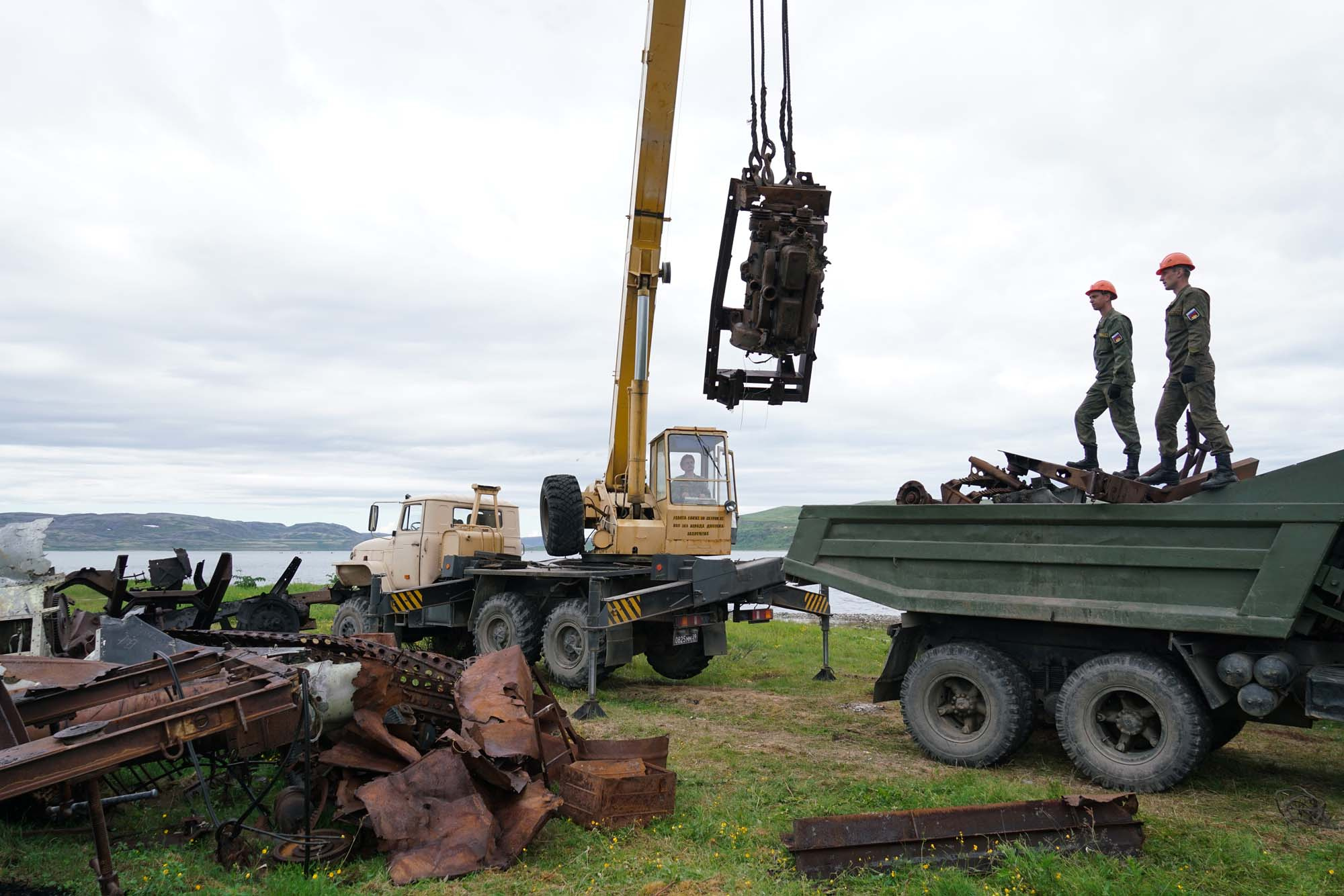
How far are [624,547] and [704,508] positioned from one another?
1146mm

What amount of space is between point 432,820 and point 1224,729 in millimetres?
5741

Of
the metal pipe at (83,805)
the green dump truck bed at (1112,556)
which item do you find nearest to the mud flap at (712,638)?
the green dump truck bed at (1112,556)

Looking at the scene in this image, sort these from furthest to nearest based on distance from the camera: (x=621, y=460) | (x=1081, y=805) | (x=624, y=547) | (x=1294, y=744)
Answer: (x=621, y=460) → (x=624, y=547) → (x=1294, y=744) → (x=1081, y=805)

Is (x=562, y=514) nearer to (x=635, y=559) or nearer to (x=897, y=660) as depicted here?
(x=635, y=559)

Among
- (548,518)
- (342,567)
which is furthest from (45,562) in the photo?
(342,567)

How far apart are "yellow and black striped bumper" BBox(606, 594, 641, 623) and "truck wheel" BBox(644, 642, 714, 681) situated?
1.52 m

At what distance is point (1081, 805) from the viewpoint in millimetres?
5047

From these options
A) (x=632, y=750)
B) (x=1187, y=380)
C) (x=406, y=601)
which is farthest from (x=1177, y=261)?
(x=406, y=601)

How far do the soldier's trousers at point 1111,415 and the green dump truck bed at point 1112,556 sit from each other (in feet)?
3.90

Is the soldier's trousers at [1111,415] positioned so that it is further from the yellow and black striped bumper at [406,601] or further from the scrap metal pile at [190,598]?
the scrap metal pile at [190,598]

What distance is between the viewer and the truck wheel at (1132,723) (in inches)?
239

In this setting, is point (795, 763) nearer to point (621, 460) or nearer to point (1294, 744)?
point (1294, 744)

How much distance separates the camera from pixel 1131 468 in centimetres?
744

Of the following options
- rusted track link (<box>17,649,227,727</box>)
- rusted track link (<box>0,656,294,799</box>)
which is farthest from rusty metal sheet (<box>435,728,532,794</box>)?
rusted track link (<box>17,649,227,727</box>)
